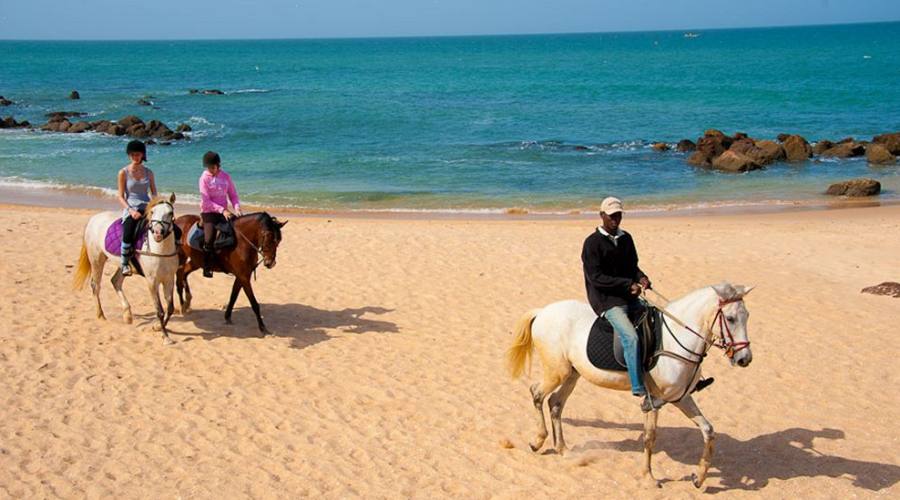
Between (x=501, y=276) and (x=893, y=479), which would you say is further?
(x=501, y=276)

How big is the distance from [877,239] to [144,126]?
120ft

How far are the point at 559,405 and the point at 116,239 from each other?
6.58m

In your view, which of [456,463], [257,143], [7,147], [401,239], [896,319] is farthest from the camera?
[257,143]

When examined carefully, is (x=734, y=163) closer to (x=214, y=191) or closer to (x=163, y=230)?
(x=214, y=191)

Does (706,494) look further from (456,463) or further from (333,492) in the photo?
(333,492)

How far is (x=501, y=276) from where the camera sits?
47.9 feet

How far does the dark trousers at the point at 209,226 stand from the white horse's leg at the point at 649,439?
6.52 meters

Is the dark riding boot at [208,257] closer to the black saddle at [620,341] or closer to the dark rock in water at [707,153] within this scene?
the black saddle at [620,341]

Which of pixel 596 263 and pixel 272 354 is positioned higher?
pixel 596 263

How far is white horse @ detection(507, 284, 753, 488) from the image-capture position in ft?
22.1

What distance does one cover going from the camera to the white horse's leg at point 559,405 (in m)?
7.84

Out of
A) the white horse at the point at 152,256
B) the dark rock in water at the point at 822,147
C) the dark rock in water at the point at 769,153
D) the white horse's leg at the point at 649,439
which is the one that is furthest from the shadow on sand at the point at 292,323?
the dark rock in water at the point at 822,147

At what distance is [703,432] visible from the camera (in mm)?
7133

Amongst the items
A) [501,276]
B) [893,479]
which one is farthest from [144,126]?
[893,479]
